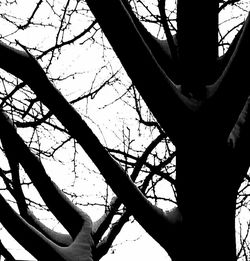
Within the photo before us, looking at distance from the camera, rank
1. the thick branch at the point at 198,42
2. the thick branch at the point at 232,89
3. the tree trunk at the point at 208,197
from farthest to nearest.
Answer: the thick branch at the point at 198,42 → the tree trunk at the point at 208,197 → the thick branch at the point at 232,89

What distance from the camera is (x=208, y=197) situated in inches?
63.9

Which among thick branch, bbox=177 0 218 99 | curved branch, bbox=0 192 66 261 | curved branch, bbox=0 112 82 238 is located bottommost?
curved branch, bbox=0 192 66 261

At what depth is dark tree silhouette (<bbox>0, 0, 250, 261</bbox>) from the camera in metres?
1.54

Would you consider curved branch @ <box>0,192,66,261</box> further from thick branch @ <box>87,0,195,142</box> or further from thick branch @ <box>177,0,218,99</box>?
thick branch @ <box>177,0,218,99</box>

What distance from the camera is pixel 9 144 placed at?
1926 millimetres

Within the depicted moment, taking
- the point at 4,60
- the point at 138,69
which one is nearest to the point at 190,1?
the point at 138,69

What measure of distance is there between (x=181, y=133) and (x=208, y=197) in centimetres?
29

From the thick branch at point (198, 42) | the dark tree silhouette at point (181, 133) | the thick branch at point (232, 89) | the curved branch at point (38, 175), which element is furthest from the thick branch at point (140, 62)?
the curved branch at point (38, 175)

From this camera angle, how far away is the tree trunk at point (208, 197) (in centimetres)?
160

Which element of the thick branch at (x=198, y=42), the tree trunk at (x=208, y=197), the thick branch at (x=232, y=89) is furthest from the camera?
the thick branch at (x=198, y=42)

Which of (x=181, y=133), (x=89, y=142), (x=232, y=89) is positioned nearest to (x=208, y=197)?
(x=181, y=133)

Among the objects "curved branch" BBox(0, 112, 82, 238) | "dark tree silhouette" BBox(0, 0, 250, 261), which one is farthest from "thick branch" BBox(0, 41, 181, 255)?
"curved branch" BBox(0, 112, 82, 238)

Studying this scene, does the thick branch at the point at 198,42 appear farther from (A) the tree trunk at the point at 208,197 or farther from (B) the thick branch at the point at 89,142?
(B) the thick branch at the point at 89,142

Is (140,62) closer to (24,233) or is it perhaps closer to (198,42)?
(198,42)
